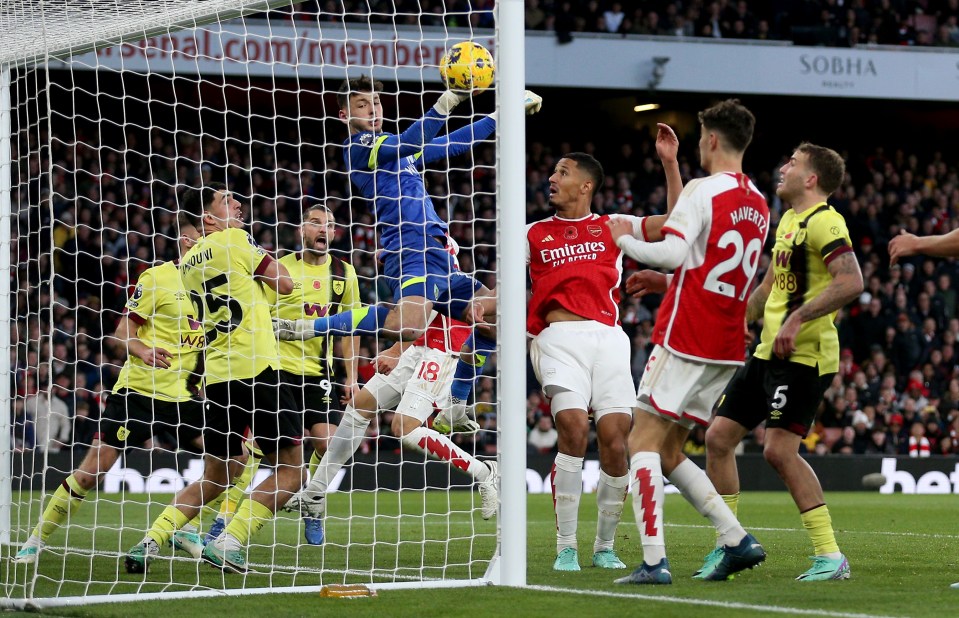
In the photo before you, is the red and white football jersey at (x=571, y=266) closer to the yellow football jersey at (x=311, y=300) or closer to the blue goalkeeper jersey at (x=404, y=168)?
the blue goalkeeper jersey at (x=404, y=168)

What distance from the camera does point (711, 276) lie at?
559cm

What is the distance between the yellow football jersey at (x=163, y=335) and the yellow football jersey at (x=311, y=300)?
0.73 metres

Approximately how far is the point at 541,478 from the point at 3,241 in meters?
9.57

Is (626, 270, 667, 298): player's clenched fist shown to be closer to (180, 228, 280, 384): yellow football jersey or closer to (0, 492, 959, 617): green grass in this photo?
(0, 492, 959, 617): green grass

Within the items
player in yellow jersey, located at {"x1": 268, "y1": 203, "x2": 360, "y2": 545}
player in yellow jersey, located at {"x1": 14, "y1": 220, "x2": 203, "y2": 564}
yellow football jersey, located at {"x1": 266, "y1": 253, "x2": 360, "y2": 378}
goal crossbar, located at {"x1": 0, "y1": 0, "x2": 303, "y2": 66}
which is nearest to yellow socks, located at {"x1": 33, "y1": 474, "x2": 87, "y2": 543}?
player in yellow jersey, located at {"x1": 14, "y1": 220, "x2": 203, "y2": 564}

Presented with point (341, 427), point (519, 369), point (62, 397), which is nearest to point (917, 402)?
point (62, 397)

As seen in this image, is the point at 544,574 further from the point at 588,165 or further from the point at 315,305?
the point at 315,305

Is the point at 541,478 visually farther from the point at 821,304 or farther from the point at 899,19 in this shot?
the point at 899,19

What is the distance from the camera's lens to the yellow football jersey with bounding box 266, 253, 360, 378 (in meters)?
8.53

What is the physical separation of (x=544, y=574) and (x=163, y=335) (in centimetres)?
289

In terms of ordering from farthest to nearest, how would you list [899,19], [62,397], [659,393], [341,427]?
[899,19] → [62,397] → [341,427] → [659,393]

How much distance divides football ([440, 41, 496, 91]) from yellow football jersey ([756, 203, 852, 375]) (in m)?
1.73

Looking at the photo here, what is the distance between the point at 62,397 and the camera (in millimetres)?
16375

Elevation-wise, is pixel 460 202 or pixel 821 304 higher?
pixel 460 202
